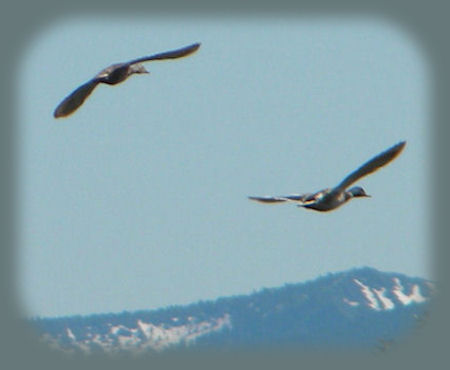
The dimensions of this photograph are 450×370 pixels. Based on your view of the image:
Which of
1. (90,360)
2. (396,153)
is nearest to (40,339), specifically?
(90,360)

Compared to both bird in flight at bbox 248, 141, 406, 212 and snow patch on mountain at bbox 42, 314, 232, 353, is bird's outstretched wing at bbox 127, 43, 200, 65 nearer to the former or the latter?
bird in flight at bbox 248, 141, 406, 212

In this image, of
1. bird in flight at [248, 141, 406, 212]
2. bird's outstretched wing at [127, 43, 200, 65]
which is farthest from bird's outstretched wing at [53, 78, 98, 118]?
bird in flight at [248, 141, 406, 212]

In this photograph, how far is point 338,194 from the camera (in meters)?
9.95

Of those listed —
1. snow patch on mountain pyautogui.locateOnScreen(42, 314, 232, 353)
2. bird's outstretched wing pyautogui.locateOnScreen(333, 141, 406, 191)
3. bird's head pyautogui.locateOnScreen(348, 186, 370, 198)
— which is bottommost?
snow patch on mountain pyautogui.locateOnScreen(42, 314, 232, 353)

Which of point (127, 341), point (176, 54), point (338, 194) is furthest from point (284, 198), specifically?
point (127, 341)

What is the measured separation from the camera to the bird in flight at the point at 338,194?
9.25 m

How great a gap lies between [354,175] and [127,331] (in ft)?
62.9

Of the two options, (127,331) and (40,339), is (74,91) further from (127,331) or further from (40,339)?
(127,331)

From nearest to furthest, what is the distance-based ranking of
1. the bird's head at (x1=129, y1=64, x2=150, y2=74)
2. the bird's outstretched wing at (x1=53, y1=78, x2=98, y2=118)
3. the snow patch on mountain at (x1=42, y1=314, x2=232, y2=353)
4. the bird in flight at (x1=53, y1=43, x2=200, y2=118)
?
the bird in flight at (x1=53, y1=43, x2=200, y2=118), the bird's outstretched wing at (x1=53, y1=78, x2=98, y2=118), the bird's head at (x1=129, y1=64, x2=150, y2=74), the snow patch on mountain at (x1=42, y1=314, x2=232, y2=353)

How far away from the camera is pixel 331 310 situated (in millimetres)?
61031

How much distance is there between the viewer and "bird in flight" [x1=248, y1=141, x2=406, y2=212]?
9.25 meters

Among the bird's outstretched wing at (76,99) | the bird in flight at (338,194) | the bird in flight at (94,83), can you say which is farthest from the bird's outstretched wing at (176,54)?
the bird in flight at (338,194)

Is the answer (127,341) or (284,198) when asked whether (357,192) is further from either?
(127,341)

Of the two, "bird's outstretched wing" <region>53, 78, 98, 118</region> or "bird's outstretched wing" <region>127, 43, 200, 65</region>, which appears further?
"bird's outstretched wing" <region>53, 78, 98, 118</region>
